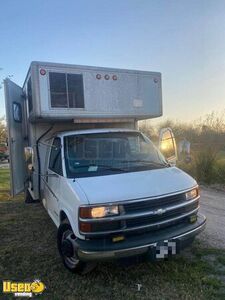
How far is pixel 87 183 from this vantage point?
3.88 metres

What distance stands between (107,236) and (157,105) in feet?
11.6

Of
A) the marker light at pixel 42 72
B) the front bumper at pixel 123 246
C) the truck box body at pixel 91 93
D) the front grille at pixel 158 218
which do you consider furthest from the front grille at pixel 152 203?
the marker light at pixel 42 72

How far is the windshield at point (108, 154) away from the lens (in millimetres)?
4406

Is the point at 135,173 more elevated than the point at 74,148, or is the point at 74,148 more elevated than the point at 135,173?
the point at 74,148

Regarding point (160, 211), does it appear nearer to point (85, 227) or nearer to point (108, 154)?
point (85, 227)

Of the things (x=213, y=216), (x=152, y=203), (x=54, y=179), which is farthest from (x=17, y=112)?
(x=213, y=216)

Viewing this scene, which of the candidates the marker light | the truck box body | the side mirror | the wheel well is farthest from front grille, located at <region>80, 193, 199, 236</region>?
the marker light

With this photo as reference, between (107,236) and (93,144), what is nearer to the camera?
(107,236)

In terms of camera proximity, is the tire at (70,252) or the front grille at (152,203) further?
the tire at (70,252)

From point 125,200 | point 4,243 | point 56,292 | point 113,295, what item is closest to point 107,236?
point 125,200

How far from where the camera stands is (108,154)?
4.89 metres

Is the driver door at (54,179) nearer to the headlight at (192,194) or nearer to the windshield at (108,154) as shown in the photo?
the windshield at (108,154)

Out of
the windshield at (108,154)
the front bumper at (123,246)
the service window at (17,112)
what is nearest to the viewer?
the front bumper at (123,246)

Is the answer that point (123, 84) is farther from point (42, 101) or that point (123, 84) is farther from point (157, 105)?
point (42, 101)
